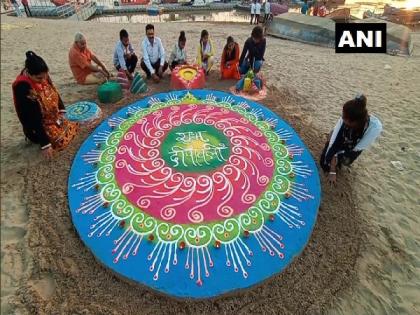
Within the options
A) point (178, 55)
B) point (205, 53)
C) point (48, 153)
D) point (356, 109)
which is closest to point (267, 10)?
point (205, 53)

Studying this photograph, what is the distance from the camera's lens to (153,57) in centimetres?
564

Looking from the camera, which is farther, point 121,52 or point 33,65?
point 121,52

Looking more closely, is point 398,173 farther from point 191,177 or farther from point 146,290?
point 146,290

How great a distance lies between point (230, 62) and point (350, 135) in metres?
3.45

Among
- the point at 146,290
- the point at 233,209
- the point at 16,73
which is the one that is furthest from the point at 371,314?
the point at 16,73

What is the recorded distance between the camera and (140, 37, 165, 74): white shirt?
5.42 m

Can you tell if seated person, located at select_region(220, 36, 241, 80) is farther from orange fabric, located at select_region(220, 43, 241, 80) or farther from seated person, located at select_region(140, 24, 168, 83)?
seated person, located at select_region(140, 24, 168, 83)

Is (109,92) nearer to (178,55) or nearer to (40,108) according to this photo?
(40,108)

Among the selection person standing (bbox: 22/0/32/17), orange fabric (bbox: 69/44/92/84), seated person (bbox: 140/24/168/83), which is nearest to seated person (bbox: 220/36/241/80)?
seated person (bbox: 140/24/168/83)

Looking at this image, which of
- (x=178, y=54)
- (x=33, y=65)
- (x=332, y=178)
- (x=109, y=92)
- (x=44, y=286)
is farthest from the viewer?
(x=178, y=54)

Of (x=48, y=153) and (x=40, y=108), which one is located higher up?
(x=40, y=108)

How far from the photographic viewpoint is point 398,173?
392 centimetres

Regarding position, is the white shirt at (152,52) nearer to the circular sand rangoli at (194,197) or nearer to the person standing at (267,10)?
the circular sand rangoli at (194,197)

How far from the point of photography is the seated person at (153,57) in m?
5.41
